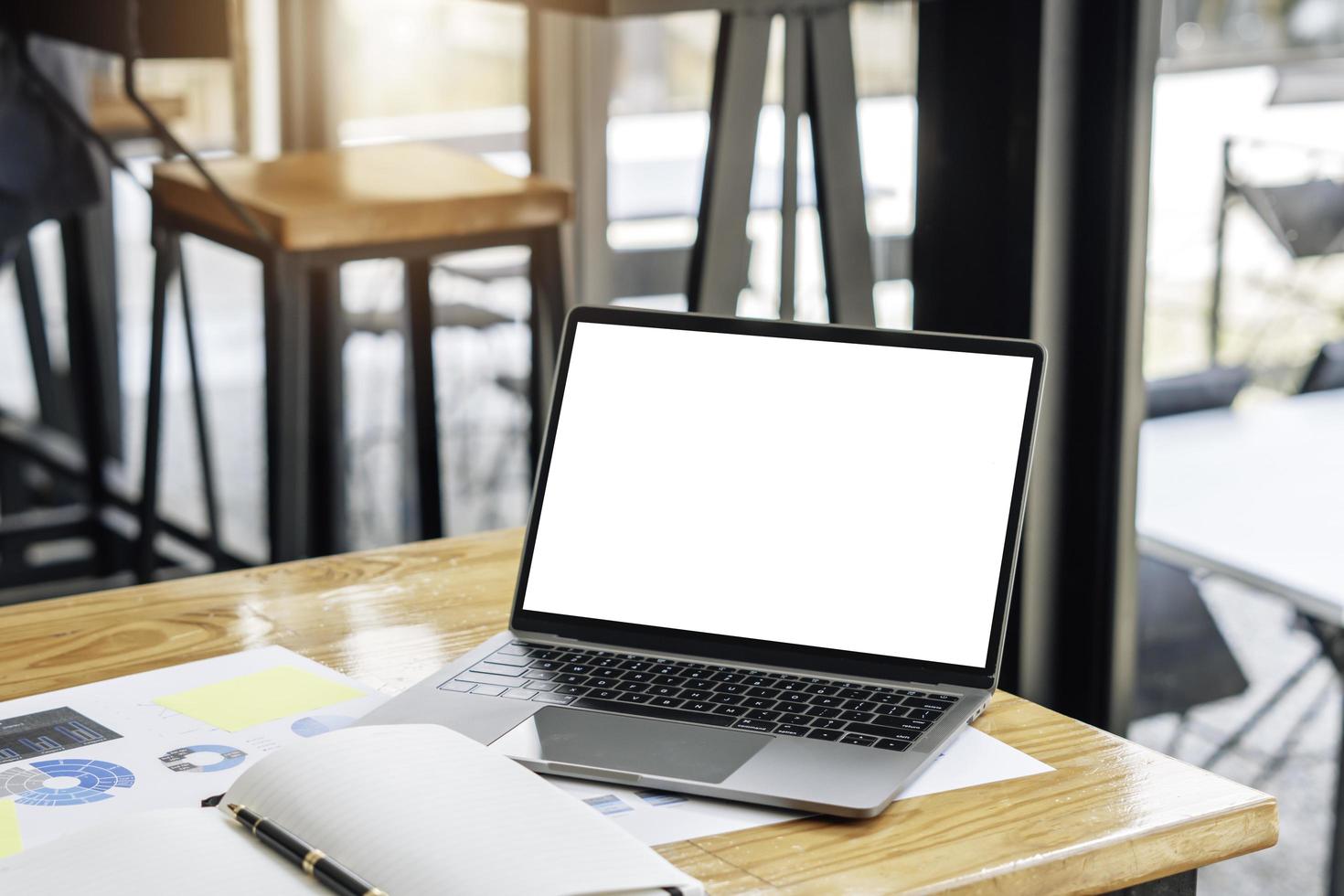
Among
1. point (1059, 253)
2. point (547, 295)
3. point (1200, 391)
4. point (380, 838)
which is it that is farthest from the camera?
point (547, 295)

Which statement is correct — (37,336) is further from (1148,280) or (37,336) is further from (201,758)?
(201,758)

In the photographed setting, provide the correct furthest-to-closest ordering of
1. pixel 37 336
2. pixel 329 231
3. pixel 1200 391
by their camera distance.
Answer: pixel 37 336, pixel 329 231, pixel 1200 391

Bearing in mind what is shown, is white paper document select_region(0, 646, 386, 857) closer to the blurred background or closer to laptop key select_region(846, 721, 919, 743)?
laptop key select_region(846, 721, 919, 743)

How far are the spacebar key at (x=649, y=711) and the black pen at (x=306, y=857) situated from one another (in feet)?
0.69

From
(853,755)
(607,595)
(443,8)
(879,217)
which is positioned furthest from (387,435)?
(853,755)

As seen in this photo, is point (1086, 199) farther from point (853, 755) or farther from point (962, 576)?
point (853, 755)

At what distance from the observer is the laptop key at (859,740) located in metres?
0.80

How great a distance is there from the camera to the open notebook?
0.62 meters

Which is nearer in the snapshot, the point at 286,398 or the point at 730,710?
the point at 730,710

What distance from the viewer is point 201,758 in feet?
2.68

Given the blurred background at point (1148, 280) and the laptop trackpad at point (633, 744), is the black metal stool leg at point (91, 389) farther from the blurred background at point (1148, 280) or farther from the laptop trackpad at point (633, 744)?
the laptop trackpad at point (633, 744)

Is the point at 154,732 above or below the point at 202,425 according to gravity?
above

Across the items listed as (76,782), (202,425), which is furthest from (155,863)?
(202,425)

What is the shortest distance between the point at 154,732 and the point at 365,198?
1.05 m
